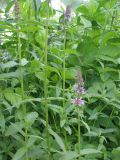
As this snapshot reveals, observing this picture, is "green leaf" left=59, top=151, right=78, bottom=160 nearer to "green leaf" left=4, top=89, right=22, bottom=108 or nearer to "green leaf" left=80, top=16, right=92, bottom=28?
"green leaf" left=4, top=89, right=22, bottom=108

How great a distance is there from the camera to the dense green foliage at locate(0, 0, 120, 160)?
169 cm

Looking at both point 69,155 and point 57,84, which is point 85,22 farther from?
point 69,155

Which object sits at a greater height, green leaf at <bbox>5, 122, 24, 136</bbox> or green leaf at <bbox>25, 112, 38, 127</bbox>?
green leaf at <bbox>25, 112, 38, 127</bbox>

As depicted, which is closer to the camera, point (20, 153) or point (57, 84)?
point (20, 153)


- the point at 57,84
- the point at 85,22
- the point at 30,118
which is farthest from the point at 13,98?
the point at 85,22

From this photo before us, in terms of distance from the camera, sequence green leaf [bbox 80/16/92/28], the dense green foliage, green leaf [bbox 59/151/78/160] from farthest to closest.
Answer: green leaf [bbox 80/16/92/28]
the dense green foliage
green leaf [bbox 59/151/78/160]

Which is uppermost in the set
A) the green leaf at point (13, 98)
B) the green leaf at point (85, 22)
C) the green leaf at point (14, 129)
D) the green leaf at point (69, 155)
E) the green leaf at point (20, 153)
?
the green leaf at point (85, 22)

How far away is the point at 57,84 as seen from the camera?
1.93 meters

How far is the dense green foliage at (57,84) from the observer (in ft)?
5.55

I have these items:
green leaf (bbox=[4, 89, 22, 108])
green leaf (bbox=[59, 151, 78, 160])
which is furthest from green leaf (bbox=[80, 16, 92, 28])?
green leaf (bbox=[59, 151, 78, 160])

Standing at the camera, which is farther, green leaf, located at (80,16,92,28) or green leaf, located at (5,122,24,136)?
green leaf, located at (80,16,92,28)

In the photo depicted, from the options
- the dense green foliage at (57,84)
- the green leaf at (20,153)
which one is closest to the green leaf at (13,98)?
the dense green foliage at (57,84)

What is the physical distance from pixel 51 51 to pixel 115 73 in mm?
395

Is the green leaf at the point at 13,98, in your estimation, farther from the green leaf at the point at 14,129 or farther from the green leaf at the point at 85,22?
the green leaf at the point at 85,22
